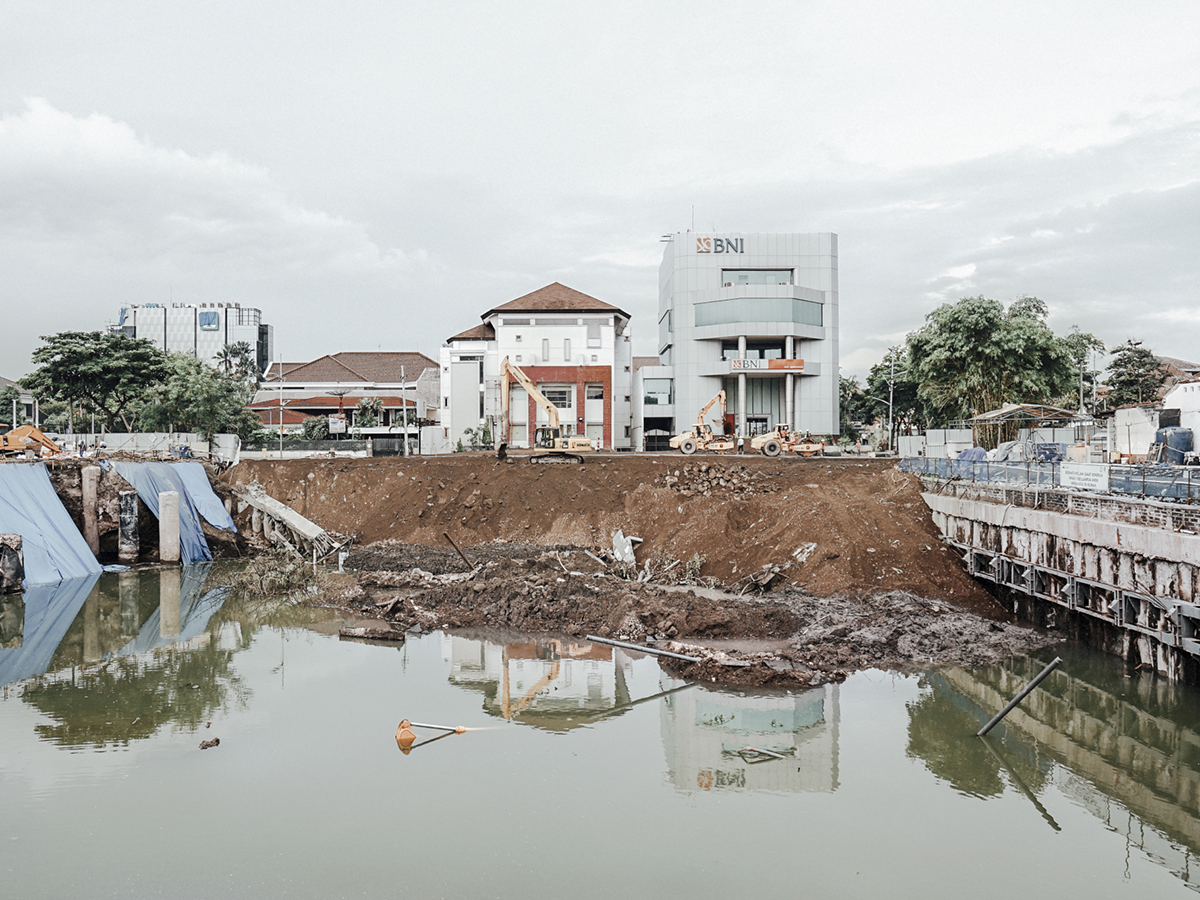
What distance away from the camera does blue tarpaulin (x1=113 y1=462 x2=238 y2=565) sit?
1247 inches

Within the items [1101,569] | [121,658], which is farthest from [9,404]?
[1101,569]

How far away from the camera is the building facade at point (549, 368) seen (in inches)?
2267

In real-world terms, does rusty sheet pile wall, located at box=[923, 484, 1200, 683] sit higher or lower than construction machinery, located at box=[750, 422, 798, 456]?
lower

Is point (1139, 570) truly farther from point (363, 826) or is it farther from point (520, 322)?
point (520, 322)

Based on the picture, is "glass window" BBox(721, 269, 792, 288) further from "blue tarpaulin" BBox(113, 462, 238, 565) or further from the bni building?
"blue tarpaulin" BBox(113, 462, 238, 565)

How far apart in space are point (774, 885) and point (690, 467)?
24.2m

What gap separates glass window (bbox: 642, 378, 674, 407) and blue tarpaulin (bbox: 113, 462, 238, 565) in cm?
3432

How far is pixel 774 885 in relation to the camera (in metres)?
9.23

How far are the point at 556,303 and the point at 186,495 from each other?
33.0m

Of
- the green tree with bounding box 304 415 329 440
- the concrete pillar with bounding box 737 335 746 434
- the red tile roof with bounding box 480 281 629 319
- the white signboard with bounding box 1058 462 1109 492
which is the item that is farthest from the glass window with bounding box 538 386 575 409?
the white signboard with bounding box 1058 462 1109 492

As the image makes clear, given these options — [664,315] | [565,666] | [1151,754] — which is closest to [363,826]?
[565,666]

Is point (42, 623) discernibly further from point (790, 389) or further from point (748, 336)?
point (790, 389)

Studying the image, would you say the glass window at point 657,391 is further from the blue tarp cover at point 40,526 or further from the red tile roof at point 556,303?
the blue tarp cover at point 40,526

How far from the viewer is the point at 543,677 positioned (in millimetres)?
16938
